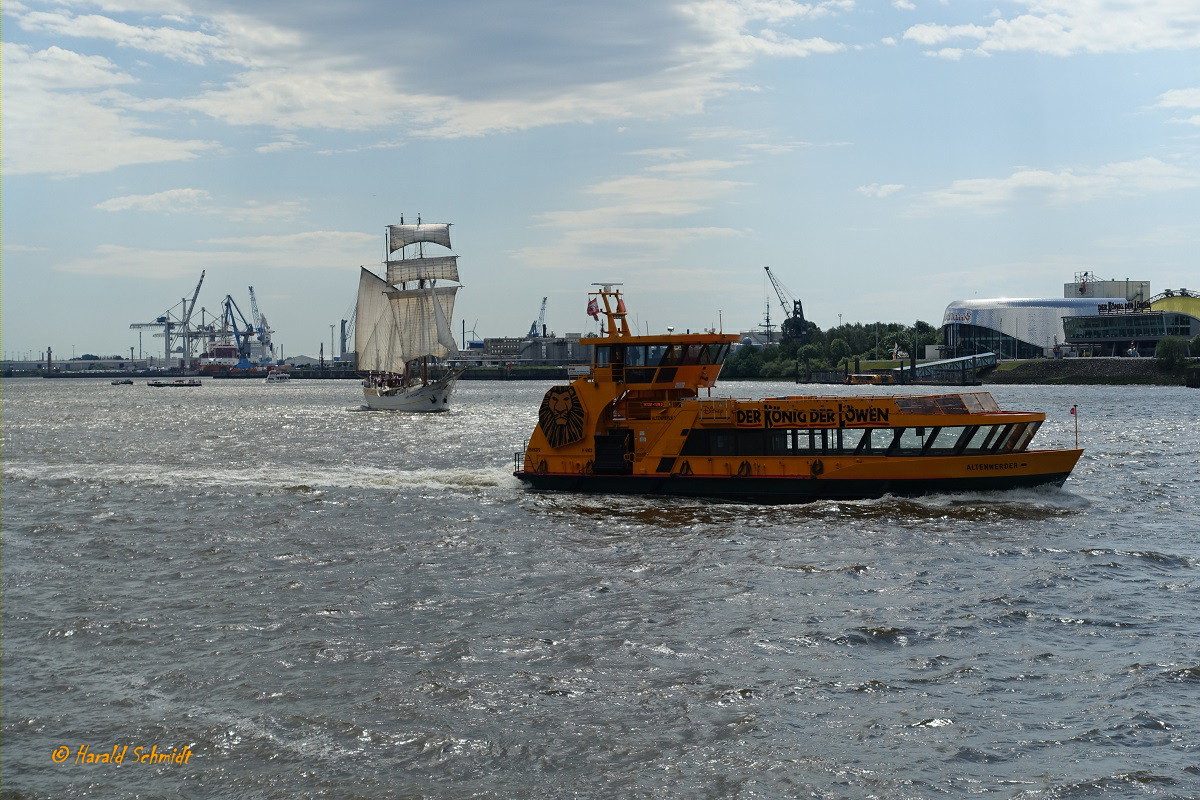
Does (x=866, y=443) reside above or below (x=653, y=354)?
below

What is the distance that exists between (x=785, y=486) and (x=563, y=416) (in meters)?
9.14

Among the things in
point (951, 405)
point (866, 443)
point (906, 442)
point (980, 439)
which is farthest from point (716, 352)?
point (980, 439)

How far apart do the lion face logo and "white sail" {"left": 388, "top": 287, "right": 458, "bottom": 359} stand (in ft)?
318

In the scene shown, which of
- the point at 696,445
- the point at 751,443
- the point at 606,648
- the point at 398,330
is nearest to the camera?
the point at 606,648

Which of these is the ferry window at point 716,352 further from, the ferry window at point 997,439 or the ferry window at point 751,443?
the ferry window at point 997,439

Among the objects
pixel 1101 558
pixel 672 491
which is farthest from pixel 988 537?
pixel 672 491

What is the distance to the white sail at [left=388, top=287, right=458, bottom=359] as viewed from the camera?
13862 centimetres

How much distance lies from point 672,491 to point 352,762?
25316 millimetres

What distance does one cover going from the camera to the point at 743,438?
39.7 meters

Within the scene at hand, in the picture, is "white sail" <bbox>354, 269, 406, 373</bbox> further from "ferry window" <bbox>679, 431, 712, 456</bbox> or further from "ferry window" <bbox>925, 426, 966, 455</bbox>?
"ferry window" <bbox>925, 426, 966, 455</bbox>

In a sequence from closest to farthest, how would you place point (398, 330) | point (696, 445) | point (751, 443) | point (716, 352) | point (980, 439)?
1. point (980, 439)
2. point (751, 443)
3. point (696, 445)
4. point (716, 352)
5. point (398, 330)

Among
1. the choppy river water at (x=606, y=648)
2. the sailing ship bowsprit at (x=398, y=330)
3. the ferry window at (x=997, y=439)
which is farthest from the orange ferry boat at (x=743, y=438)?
the sailing ship bowsprit at (x=398, y=330)

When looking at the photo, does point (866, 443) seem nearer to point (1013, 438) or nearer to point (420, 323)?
point (1013, 438)

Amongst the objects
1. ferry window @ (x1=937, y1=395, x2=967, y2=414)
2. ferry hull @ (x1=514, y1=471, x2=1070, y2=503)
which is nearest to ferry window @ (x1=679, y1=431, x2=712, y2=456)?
ferry hull @ (x1=514, y1=471, x2=1070, y2=503)
